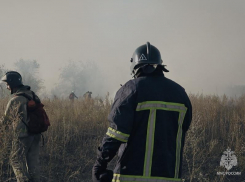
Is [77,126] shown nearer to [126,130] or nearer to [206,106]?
[206,106]

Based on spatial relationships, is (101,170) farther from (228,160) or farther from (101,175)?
(228,160)

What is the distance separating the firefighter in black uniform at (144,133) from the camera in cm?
230

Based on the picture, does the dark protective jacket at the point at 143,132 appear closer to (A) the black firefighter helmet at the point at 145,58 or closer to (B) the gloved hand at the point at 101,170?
(B) the gloved hand at the point at 101,170

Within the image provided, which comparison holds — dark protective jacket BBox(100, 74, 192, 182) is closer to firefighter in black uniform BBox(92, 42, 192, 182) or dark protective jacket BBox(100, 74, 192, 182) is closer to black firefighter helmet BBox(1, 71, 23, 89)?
firefighter in black uniform BBox(92, 42, 192, 182)

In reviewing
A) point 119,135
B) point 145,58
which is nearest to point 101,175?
point 119,135

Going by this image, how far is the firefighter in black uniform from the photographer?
2.30 m

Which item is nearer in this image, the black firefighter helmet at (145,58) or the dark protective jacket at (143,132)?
the dark protective jacket at (143,132)

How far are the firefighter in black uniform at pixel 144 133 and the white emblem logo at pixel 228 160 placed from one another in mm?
3801

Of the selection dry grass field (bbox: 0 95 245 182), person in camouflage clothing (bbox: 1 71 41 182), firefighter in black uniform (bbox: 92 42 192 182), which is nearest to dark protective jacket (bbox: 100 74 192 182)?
firefighter in black uniform (bbox: 92 42 192 182)

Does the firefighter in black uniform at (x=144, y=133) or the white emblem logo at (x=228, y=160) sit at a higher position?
the firefighter in black uniform at (x=144, y=133)

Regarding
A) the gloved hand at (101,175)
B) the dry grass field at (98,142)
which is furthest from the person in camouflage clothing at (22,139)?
the gloved hand at (101,175)

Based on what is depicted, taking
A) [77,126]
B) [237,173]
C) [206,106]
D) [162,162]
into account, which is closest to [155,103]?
[162,162]

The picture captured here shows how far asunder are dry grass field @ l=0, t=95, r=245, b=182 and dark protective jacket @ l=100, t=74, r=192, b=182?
2587 mm

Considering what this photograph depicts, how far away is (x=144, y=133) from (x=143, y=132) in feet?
0.04
